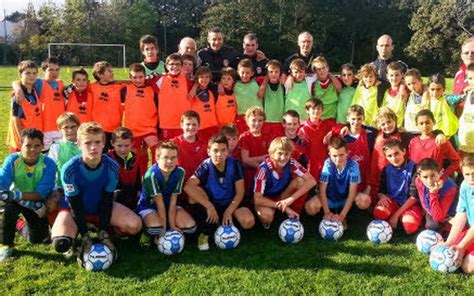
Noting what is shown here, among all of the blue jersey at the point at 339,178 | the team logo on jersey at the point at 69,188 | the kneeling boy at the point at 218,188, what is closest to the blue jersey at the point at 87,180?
the team logo on jersey at the point at 69,188

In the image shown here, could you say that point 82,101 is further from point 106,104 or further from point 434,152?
point 434,152

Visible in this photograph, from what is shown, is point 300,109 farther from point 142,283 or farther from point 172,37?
point 172,37

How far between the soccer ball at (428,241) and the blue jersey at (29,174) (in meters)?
3.59

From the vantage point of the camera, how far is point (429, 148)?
5121 mm

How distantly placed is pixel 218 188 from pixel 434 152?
2401 mm

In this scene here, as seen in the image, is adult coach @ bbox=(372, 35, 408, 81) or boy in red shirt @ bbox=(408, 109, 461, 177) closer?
boy in red shirt @ bbox=(408, 109, 461, 177)

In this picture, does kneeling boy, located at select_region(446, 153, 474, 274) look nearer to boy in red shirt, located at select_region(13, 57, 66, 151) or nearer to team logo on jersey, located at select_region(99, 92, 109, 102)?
team logo on jersey, located at select_region(99, 92, 109, 102)

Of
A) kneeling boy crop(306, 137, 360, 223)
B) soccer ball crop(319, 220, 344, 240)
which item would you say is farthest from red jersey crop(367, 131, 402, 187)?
soccer ball crop(319, 220, 344, 240)

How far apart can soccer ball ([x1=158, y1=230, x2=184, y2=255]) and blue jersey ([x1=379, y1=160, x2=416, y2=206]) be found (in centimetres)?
234

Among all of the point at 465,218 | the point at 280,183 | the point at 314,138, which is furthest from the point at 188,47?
the point at 465,218

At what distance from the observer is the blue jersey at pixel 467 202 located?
13.5ft

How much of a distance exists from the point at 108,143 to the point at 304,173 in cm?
265

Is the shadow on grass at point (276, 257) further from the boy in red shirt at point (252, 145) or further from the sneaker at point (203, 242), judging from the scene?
the boy in red shirt at point (252, 145)

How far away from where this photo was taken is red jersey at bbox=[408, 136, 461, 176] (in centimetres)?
511
